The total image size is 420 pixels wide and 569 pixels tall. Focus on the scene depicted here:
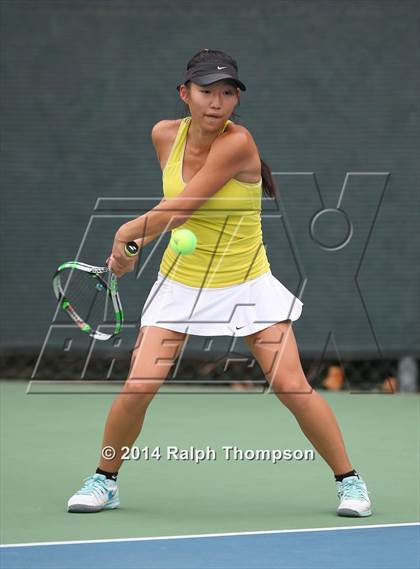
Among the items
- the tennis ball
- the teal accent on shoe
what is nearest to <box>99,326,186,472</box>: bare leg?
the tennis ball

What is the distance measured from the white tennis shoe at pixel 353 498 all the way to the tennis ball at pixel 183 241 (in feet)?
2.84

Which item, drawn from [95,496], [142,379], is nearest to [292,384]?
[142,379]

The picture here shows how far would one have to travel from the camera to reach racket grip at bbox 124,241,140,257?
407 cm

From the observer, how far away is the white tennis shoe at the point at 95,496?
4.36 metres

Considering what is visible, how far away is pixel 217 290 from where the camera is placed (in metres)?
4.31

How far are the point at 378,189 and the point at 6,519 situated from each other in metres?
3.24

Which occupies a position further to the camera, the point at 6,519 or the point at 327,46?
the point at 327,46

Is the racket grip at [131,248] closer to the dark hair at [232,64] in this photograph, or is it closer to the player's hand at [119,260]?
the player's hand at [119,260]

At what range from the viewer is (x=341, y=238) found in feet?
22.8

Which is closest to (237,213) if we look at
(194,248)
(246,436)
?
(194,248)

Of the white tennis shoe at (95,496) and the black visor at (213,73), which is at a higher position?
the black visor at (213,73)

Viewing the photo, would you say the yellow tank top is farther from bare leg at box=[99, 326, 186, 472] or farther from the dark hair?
bare leg at box=[99, 326, 186, 472]

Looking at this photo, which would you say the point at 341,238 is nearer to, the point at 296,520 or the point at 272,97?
the point at 272,97

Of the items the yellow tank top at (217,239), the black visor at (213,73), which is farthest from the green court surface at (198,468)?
the black visor at (213,73)
